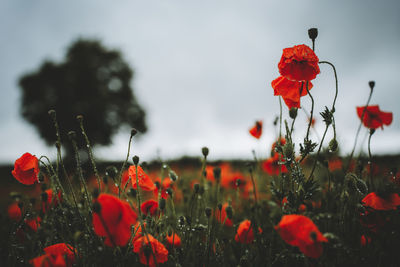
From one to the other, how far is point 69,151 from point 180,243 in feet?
79.6

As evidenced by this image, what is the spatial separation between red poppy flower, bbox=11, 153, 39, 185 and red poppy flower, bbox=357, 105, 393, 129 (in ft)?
6.82

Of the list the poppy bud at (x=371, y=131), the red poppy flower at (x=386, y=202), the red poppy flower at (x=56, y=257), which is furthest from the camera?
the poppy bud at (x=371, y=131)

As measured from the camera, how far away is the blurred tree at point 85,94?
22.1 metres

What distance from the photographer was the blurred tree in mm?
22078

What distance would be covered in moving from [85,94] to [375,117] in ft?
78.6

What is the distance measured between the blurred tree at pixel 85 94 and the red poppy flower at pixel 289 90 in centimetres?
2163

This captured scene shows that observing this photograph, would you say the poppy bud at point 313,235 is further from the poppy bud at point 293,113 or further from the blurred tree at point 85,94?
the blurred tree at point 85,94

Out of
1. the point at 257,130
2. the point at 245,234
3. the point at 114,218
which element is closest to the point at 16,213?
the point at 114,218

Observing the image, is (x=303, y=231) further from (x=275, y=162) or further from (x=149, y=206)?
(x=275, y=162)

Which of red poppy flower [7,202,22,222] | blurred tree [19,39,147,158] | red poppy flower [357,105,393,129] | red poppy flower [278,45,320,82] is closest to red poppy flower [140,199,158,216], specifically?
red poppy flower [7,202,22,222]

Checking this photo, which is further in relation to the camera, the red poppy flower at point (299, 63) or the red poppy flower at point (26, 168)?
the red poppy flower at point (26, 168)

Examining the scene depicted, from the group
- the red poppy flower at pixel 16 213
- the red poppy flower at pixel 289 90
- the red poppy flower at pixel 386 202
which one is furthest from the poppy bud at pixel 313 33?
the red poppy flower at pixel 16 213

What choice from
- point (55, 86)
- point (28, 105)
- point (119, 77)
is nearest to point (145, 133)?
point (119, 77)

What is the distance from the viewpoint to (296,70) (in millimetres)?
1183
